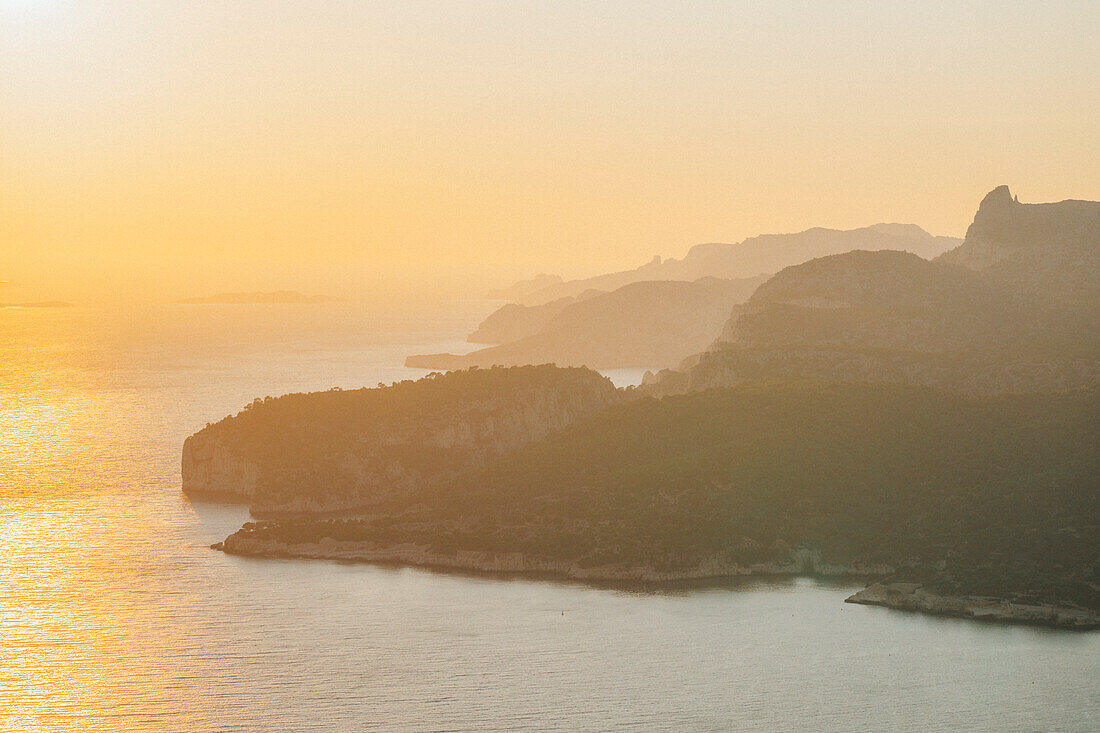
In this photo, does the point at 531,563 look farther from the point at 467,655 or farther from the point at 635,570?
the point at 467,655

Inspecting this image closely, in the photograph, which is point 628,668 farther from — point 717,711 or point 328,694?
point 328,694

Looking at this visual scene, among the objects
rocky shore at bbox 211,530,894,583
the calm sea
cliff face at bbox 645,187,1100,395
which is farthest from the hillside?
cliff face at bbox 645,187,1100,395

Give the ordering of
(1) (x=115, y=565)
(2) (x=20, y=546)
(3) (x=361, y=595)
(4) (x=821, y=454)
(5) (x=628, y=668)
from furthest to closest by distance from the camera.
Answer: (4) (x=821, y=454) < (2) (x=20, y=546) < (1) (x=115, y=565) < (3) (x=361, y=595) < (5) (x=628, y=668)

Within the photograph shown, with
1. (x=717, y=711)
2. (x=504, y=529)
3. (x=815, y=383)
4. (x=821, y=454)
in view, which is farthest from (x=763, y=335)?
(x=717, y=711)

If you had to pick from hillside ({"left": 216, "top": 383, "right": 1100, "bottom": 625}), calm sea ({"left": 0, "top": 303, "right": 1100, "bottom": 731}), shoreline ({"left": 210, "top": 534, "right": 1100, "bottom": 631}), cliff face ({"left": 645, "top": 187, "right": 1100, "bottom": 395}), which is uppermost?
cliff face ({"left": 645, "top": 187, "right": 1100, "bottom": 395})

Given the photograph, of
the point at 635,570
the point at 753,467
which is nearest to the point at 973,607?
the point at 635,570

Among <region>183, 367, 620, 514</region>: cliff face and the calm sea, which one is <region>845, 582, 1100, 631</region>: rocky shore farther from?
<region>183, 367, 620, 514</region>: cliff face

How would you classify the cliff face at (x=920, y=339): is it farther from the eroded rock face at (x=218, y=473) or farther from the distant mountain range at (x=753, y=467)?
the eroded rock face at (x=218, y=473)
